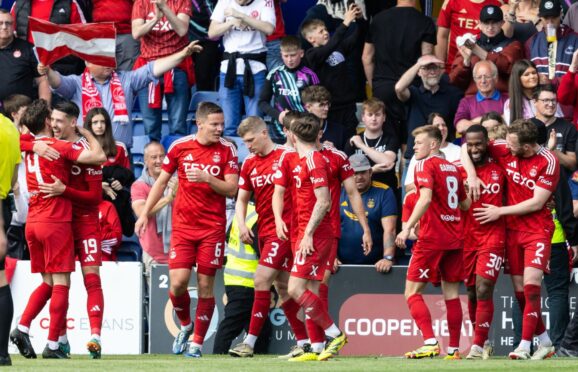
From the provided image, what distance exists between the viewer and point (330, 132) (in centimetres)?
1609

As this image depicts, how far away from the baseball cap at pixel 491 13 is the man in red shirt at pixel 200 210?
14.1 ft

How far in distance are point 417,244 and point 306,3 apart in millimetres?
7784

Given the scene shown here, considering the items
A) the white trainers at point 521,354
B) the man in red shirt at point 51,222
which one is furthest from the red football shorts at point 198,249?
the white trainers at point 521,354

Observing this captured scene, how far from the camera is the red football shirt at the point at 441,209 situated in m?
12.9

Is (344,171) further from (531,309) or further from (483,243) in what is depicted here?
(531,309)

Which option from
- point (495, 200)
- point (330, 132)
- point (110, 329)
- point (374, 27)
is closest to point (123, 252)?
point (110, 329)

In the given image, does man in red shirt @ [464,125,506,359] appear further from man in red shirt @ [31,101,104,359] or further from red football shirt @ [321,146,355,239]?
man in red shirt @ [31,101,104,359]

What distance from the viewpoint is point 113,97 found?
16.7 meters

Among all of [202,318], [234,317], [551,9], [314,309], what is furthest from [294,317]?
[551,9]

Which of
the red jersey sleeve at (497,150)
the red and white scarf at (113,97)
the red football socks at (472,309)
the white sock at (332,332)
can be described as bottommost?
the red football socks at (472,309)

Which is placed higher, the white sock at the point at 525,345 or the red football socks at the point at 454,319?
the red football socks at the point at 454,319

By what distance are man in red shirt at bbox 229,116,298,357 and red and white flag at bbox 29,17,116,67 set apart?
11.8 ft

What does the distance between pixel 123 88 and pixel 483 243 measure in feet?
19.1

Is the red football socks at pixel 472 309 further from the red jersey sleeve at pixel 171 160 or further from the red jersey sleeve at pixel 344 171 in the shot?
the red jersey sleeve at pixel 171 160
